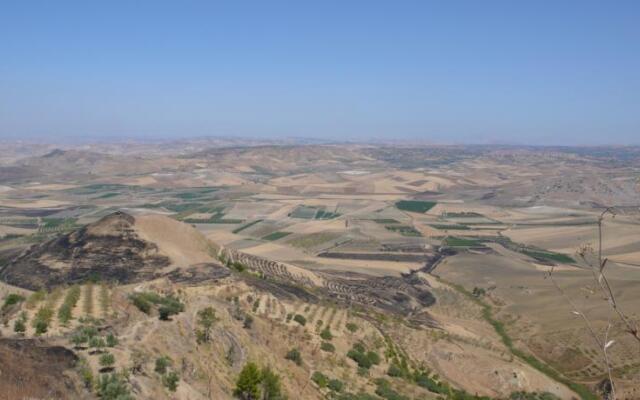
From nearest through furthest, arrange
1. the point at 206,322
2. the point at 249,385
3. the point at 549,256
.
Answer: the point at 249,385 → the point at 206,322 → the point at 549,256

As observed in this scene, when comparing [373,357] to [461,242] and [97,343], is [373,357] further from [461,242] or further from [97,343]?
[461,242]

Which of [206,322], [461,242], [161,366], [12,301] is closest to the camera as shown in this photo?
[161,366]

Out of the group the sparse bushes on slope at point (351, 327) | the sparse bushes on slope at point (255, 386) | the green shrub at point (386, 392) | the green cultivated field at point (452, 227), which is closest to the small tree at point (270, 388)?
the sparse bushes on slope at point (255, 386)

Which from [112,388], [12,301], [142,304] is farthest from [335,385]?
[12,301]

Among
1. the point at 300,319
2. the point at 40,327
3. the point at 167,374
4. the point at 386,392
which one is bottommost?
the point at 386,392

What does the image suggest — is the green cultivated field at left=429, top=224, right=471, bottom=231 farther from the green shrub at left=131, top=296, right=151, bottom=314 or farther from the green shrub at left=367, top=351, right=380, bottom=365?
the green shrub at left=131, top=296, right=151, bottom=314

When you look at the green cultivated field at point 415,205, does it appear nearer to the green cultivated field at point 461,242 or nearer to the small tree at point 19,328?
the green cultivated field at point 461,242
